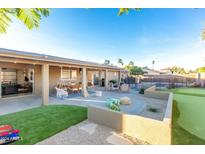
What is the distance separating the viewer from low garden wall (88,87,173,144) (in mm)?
3389

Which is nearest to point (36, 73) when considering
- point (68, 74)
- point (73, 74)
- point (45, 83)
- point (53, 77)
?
point (53, 77)

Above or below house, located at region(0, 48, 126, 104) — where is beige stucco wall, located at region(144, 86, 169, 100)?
below

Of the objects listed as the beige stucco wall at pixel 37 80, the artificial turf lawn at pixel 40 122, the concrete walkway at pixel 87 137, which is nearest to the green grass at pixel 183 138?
the concrete walkway at pixel 87 137

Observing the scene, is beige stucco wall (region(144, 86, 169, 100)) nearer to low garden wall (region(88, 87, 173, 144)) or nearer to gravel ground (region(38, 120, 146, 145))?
low garden wall (region(88, 87, 173, 144))

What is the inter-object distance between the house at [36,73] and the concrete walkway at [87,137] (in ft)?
14.8

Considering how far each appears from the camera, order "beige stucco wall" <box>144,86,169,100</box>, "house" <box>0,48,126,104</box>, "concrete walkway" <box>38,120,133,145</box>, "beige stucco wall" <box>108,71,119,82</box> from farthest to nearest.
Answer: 1. "beige stucco wall" <box>108,71,119,82</box>
2. "beige stucco wall" <box>144,86,169,100</box>
3. "house" <box>0,48,126,104</box>
4. "concrete walkway" <box>38,120,133,145</box>

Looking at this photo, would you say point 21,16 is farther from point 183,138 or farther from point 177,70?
point 177,70

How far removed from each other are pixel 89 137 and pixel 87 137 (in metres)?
0.07

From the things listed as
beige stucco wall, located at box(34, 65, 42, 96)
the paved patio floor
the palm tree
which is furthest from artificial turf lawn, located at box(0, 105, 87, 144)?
beige stucco wall, located at box(34, 65, 42, 96)

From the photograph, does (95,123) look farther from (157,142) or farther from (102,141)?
(157,142)

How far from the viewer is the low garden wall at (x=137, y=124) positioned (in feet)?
11.1

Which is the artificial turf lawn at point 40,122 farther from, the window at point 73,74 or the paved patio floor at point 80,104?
the window at point 73,74
